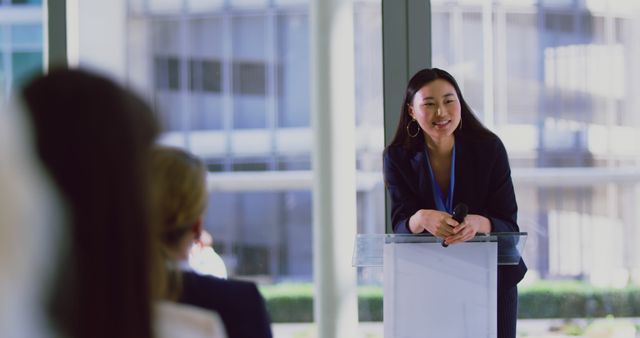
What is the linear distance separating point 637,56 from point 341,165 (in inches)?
63.3

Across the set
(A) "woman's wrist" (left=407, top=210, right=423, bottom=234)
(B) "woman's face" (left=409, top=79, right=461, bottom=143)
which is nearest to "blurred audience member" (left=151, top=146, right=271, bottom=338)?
(A) "woman's wrist" (left=407, top=210, right=423, bottom=234)

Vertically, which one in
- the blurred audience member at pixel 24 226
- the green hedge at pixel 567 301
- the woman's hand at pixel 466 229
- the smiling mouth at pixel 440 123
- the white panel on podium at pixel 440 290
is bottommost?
the green hedge at pixel 567 301

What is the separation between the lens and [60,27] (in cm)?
496

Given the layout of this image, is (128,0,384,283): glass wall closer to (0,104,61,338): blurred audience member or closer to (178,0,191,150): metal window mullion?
(178,0,191,150): metal window mullion

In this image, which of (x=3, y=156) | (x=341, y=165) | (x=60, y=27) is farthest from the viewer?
(x=60, y=27)

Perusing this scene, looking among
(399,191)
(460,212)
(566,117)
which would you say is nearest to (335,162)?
(566,117)

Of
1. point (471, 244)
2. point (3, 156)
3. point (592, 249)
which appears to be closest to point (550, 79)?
point (592, 249)

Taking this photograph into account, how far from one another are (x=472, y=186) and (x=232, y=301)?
1.75 meters

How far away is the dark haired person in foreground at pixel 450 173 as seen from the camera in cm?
321

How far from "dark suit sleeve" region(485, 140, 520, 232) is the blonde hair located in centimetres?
186

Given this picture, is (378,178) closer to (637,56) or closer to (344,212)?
(344,212)

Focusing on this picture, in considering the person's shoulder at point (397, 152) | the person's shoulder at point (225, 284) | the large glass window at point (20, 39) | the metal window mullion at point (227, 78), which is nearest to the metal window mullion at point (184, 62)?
the metal window mullion at point (227, 78)

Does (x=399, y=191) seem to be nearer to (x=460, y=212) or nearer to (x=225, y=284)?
(x=460, y=212)

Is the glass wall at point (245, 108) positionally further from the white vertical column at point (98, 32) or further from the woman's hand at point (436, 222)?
the woman's hand at point (436, 222)
